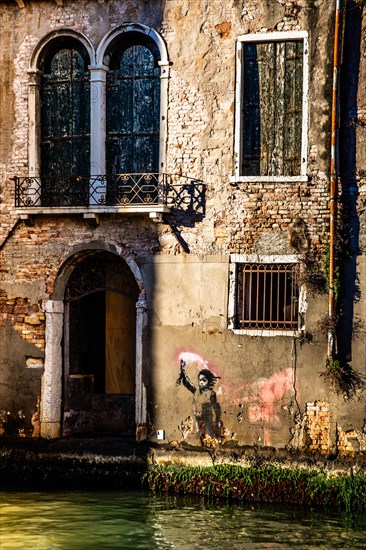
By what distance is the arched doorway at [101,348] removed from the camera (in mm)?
15990

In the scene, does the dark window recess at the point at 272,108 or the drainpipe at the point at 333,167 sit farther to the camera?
the dark window recess at the point at 272,108

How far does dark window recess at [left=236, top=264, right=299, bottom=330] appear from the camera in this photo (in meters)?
14.4

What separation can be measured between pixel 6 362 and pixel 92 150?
3332 millimetres

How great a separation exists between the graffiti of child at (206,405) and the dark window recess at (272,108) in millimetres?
2860

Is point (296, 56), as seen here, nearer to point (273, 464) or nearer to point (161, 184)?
point (161, 184)

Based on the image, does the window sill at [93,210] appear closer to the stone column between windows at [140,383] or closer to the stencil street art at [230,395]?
the stone column between windows at [140,383]

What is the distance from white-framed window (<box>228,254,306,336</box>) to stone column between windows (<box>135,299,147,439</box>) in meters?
1.31

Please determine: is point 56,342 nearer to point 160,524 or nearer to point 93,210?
point 93,210

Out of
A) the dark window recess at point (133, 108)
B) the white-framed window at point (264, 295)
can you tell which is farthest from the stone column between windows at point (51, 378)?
the white-framed window at point (264, 295)

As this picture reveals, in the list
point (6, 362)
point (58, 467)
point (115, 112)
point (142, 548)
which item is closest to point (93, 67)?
point (115, 112)

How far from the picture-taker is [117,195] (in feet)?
50.0

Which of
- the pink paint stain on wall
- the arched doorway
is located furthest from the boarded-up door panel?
the pink paint stain on wall

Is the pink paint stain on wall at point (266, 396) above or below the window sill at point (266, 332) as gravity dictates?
below

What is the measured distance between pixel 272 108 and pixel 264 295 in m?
2.56
